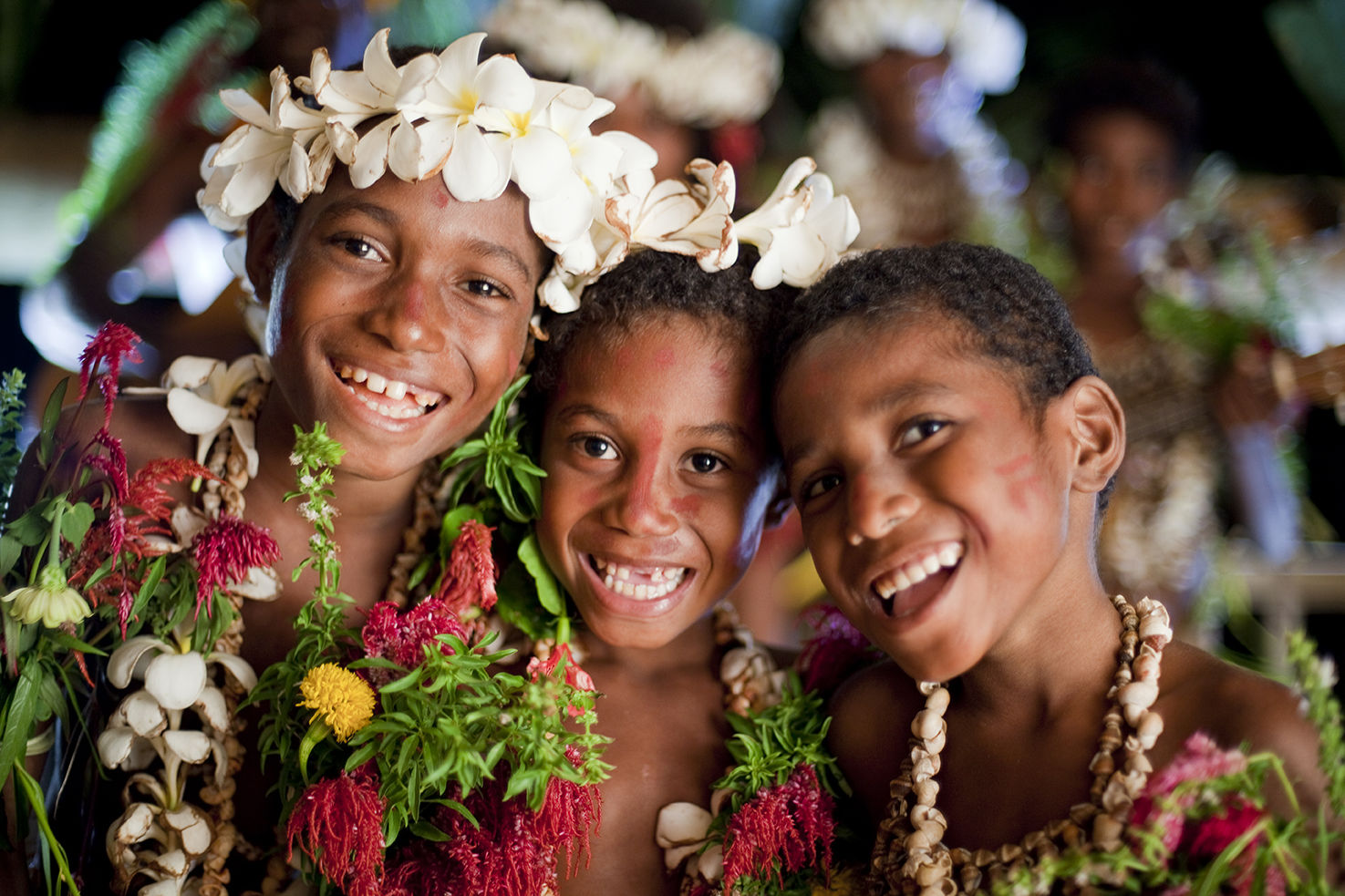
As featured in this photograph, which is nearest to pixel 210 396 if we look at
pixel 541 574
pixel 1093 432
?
pixel 541 574

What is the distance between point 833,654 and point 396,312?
73 centimetres

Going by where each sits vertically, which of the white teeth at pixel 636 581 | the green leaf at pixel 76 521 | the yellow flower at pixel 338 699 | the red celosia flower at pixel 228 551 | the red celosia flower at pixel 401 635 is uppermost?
the green leaf at pixel 76 521

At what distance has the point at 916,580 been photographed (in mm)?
1267

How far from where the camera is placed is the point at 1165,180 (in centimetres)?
353

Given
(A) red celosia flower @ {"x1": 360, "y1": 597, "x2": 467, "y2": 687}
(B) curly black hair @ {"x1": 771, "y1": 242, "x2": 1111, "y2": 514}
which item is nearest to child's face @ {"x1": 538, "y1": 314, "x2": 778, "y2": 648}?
(B) curly black hair @ {"x1": 771, "y1": 242, "x2": 1111, "y2": 514}

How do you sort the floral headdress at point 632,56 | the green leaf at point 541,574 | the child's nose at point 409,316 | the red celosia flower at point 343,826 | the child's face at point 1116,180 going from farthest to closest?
the child's face at point 1116,180
the floral headdress at point 632,56
the green leaf at point 541,574
the child's nose at point 409,316
the red celosia flower at point 343,826

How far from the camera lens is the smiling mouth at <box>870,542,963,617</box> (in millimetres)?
1256

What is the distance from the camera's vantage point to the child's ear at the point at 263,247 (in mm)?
1632

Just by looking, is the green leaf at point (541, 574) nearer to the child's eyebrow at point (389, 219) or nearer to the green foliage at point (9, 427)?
the child's eyebrow at point (389, 219)

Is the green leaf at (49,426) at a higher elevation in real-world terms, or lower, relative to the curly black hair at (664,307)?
lower

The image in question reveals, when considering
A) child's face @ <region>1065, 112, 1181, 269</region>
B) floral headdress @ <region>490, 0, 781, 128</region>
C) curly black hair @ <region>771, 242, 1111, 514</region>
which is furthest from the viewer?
child's face @ <region>1065, 112, 1181, 269</region>

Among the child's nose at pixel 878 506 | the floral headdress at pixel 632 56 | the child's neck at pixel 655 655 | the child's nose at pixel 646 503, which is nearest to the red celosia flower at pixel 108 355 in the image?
the child's nose at pixel 646 503

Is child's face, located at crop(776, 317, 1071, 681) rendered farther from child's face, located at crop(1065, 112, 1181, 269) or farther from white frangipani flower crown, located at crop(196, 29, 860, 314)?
child's face, located at crop(1065, 112, 1181, 269)

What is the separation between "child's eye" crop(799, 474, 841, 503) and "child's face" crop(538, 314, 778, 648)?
0.50ft
